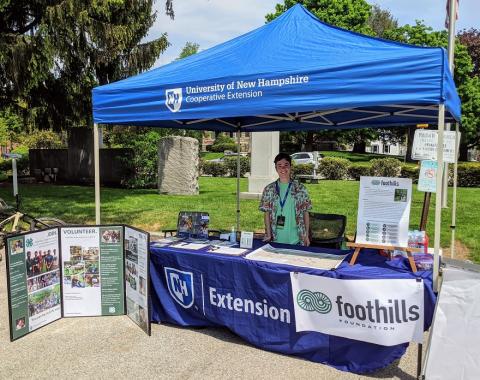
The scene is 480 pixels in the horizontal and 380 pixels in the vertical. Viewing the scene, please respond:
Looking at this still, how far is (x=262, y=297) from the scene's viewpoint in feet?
12.6

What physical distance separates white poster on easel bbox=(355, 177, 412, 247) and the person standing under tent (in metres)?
1.26

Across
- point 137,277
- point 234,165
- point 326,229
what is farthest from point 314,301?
point 234,165

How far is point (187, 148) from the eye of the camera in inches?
590

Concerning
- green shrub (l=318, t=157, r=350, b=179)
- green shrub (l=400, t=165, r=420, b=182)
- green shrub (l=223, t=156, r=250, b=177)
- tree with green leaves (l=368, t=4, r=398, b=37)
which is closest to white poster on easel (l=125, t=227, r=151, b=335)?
green shrub (l=400, t=165, r=420, b=182)

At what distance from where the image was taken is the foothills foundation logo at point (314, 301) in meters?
3.54

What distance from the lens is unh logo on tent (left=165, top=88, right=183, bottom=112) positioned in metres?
4.24

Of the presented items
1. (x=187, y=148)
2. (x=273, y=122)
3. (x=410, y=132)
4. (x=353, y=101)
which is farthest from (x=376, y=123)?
(x=410, y=132)

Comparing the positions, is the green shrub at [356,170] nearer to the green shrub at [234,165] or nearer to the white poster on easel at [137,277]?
the green shrub at [234,165]

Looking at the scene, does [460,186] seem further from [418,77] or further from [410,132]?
[418,77]

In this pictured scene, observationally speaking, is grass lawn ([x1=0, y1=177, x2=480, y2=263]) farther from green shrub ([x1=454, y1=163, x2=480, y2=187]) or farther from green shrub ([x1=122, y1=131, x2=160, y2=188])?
green shrub ([x1=454, y1=163, x2=480, y2=187])

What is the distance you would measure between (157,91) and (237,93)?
0.90 m

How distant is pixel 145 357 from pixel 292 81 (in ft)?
8.68

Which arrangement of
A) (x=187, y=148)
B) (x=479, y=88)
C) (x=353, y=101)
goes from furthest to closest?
(x=479, y=88), (x=187, y=148), (x=353, y=101)

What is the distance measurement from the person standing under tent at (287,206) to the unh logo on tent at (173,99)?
1.25 metres
